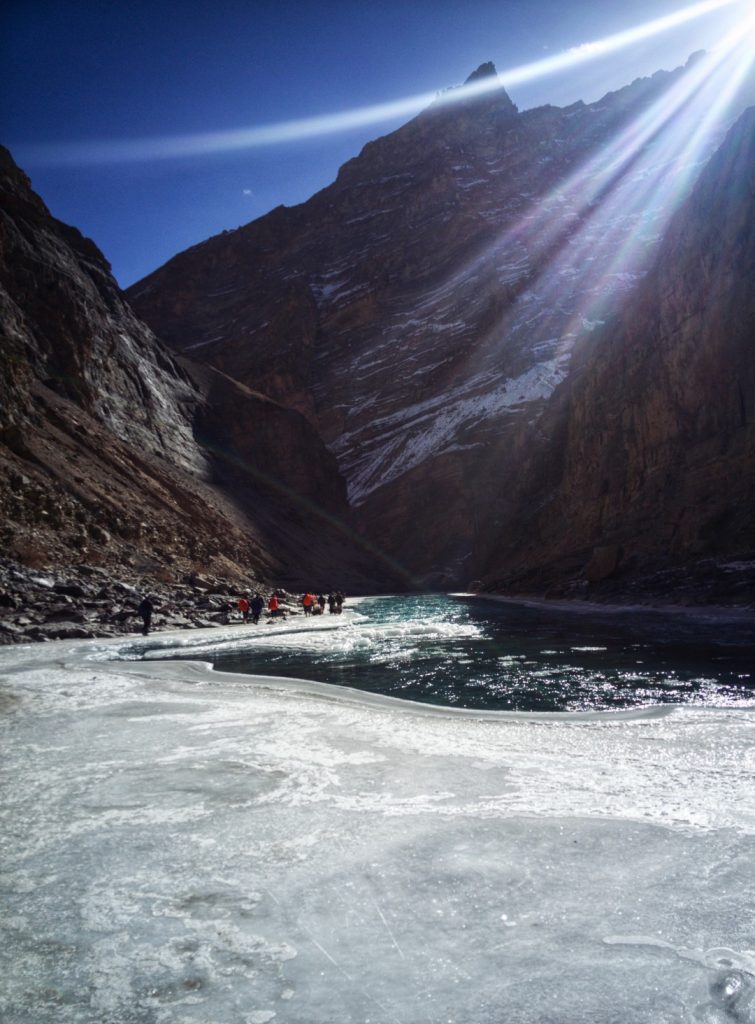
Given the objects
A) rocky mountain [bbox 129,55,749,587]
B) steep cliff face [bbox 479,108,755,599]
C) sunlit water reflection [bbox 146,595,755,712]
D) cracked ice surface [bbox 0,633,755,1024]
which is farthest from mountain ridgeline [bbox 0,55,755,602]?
cracked ice surface [bbox 0,633,755,1024]

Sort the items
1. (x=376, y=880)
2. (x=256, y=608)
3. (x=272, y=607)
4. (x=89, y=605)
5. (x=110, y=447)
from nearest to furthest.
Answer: (x=376, y=880) < (x=89, y=605) < (x=256, y=608) < (x=272, y=607) < (x=110, y=447)

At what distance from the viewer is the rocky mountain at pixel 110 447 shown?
28.5 metres

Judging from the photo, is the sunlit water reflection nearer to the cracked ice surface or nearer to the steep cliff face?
the cracked ice surface

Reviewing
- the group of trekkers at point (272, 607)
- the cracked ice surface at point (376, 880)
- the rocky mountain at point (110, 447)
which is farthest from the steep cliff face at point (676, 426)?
the cracked ice surface at point (376, 880)

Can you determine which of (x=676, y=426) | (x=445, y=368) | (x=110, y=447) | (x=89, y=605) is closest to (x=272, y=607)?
(x=89, y=605)

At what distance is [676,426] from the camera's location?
3728cm

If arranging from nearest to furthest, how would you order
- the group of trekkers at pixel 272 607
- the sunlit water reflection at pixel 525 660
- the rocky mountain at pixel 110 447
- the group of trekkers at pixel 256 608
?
the sunlit water reflection at pixel 525 660 < the group of trekkers at pixel 256 608 < the group of trekkers at pixel 272 607 < the rocky mountain at pixel 110 447

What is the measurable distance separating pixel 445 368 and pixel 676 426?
7577cm

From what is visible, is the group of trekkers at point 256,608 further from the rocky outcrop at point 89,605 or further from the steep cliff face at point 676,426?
the steep cliff face at point 676,426

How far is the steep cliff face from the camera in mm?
30625

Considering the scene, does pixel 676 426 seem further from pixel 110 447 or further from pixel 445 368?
pixel 445 368

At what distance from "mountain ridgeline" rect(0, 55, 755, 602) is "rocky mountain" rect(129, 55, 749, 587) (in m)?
0.62

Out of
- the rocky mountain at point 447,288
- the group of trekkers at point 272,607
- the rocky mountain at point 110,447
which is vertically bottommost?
the group of trekkers at point 272,607

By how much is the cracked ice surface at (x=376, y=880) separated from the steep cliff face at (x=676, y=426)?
22.9 metres
